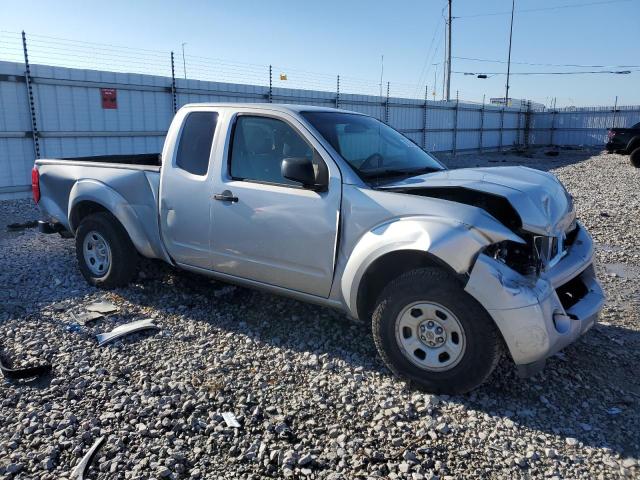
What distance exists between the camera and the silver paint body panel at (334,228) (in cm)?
321

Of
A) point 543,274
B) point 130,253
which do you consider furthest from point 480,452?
point 130,253

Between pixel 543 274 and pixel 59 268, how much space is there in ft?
17.3

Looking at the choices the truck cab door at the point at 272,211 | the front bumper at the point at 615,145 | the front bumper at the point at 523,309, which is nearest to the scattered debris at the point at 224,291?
the truck cab door at the point at 272,211

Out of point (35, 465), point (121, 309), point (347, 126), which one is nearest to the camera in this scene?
point (35, 465)

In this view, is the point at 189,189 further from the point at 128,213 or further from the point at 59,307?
the point at 59,307

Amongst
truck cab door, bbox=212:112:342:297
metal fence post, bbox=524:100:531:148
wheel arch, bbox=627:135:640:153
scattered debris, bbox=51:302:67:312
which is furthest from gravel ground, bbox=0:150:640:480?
metal fence post, bbox=524:100:531:148

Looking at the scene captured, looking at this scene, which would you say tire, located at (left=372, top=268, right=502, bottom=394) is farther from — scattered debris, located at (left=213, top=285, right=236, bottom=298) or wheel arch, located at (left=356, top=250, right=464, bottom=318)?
scattered debris, located at (left=213, top=285, right=236, bottom=298)

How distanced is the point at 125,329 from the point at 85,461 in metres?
1.73

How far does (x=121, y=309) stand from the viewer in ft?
16.4

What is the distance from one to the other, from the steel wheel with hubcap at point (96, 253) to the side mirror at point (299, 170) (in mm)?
2528

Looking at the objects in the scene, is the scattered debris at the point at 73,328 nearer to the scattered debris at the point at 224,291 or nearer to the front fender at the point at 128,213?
the front fender at the point at 128,213

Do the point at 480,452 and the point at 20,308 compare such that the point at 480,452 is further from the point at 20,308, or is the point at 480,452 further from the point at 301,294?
the point at 20,308

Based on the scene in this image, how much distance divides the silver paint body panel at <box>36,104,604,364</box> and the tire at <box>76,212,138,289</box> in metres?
0.19

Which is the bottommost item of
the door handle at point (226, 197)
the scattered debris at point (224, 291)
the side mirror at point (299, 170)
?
the scattered debris at point (224, 291)
